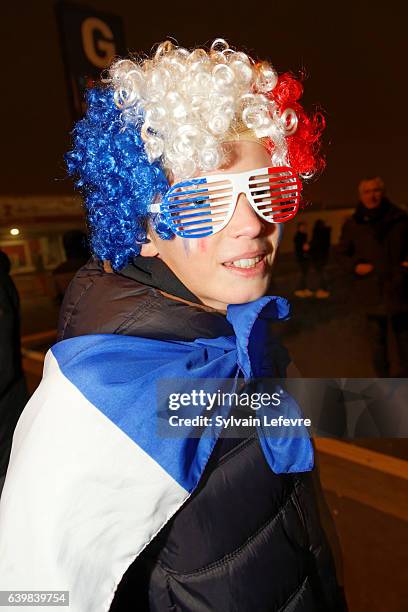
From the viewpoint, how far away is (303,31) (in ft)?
21.5

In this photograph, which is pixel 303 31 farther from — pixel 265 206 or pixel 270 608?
pixel 270 608

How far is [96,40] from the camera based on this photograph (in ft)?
8.45

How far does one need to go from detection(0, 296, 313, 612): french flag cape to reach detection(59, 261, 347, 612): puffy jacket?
0.25 ft

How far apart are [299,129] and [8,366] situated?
4.67 feet

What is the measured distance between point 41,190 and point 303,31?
569 cm

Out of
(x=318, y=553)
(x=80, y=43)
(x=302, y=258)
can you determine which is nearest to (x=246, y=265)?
(x=318, y=553)

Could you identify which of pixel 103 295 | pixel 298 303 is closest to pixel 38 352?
pixel 298 303

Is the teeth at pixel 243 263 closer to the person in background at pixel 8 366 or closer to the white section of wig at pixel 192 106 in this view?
the white section of wig at pixel 192 106

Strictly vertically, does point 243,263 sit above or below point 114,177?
below

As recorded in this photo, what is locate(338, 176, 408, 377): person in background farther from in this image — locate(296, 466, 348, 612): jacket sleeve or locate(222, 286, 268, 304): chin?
locate(222, 286, 268, 304): chin

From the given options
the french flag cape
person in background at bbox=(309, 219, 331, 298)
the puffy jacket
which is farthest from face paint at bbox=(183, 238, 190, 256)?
person in background at bbox=(309, 219, 331, 298)

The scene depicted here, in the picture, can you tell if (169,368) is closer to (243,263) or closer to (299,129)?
(243,263)

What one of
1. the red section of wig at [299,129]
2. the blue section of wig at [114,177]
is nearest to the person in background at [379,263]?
the red section of wig at [299,129]

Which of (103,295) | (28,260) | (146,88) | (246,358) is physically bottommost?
(28,260)
